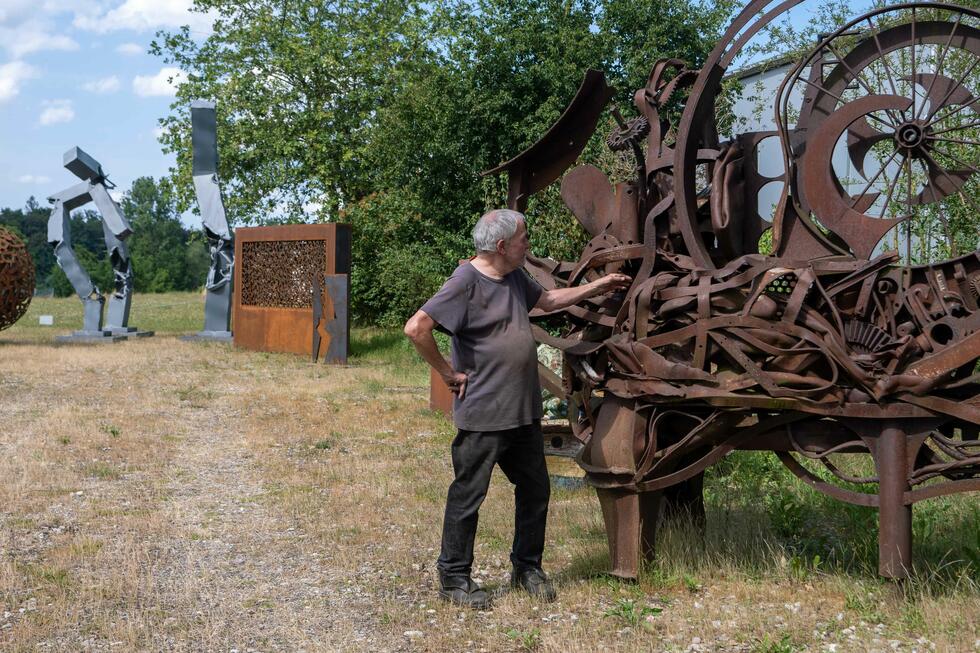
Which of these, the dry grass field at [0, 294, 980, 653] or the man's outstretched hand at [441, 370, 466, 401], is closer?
the dry grass field at [0, 294, 980, 653]

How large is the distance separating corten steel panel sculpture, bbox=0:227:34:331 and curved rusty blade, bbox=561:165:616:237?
13.3 m

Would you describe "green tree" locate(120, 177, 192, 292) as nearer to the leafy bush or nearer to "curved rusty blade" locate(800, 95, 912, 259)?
the leafy bush

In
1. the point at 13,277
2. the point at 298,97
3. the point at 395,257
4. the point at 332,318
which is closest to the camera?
the point at 332,318

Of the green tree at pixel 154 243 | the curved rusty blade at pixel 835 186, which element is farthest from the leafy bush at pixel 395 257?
the green tree at pixel 154 243

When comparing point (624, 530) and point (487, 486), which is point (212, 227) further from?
point (624, 530)

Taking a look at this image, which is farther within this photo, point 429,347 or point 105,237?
point 105,237

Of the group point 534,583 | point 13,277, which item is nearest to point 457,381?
point 534,583

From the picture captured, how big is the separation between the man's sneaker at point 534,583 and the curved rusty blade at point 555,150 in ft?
6.13

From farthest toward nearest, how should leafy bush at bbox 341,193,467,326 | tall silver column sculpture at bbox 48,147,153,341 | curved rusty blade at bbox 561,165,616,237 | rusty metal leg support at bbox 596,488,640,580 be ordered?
tall silver column sculpture at bbox 48,147,153,341
leafy bush at bbox 341,193,467,326
curved rusty blade at bbox 561,165,616,237
rusty metal leg support at bbox 596,488,640,580

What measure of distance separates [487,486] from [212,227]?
15077mm

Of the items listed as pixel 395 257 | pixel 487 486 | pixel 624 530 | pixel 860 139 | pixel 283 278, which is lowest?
pixel 624 530

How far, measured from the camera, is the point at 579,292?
457 centimetres

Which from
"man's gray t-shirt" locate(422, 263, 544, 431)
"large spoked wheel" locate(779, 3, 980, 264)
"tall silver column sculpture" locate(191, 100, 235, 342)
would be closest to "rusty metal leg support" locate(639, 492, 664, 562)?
"man's gray t-shirt" locate(422, 263, 544, 431)

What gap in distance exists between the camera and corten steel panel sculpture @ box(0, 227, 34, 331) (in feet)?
52.0
